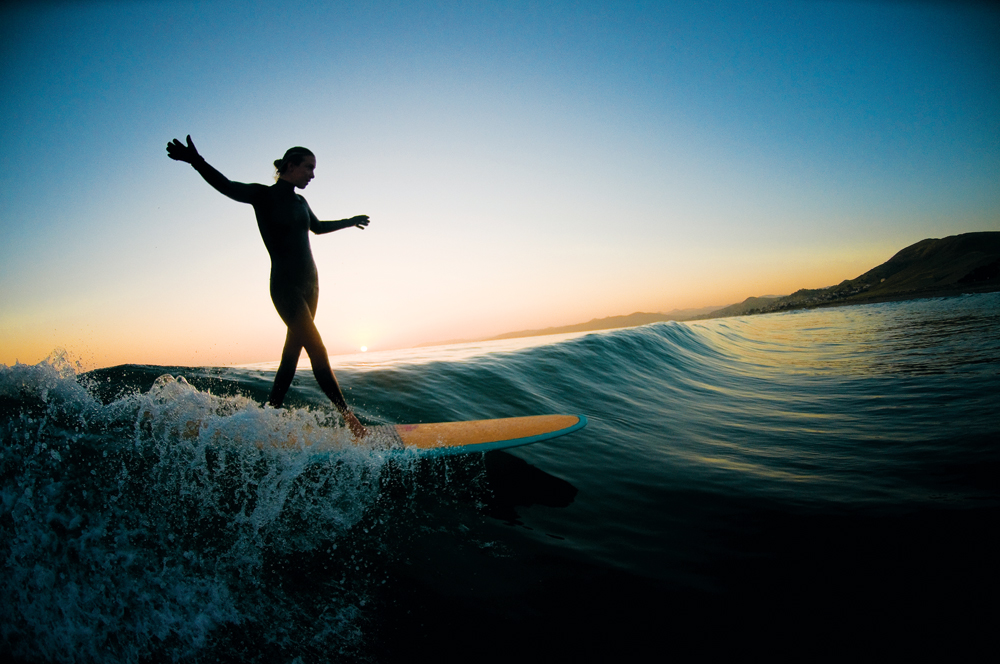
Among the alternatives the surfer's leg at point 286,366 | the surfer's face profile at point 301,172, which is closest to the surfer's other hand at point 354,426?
the surfer's leg at point 286,366

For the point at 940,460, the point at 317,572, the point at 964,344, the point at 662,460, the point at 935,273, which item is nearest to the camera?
the point at 317,572

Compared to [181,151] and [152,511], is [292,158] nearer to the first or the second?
[181,151]

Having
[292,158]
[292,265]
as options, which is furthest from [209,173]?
[292,265]

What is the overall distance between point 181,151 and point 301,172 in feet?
2.71

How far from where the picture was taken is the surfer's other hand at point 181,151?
109 inches

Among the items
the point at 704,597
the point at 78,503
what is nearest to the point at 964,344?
the point at 704,597

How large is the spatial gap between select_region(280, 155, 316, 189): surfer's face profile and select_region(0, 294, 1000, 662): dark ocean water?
1967 millimetres

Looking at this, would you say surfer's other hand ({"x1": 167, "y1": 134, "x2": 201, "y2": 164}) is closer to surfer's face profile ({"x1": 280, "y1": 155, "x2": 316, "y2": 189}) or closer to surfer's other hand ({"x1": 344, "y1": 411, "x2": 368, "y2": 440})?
surfer's face profile ({"x1": 280, "y1": 155, "x2": 316, "y2": 189})

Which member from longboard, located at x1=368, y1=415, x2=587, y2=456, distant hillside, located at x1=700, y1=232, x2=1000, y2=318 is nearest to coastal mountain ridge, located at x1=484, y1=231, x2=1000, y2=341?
distant hillside, located at x1=700, y1=232, x2=1000, y2=318

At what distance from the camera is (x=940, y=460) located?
132 inches

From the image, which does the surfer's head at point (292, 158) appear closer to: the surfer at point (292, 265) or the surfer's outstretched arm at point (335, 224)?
the surfer at point (292, 265)

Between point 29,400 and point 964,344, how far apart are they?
16.4 m

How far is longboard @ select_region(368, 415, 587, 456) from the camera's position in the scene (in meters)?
3.34

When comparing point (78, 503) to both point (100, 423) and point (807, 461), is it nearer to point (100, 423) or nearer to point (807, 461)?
point (100, 423)
